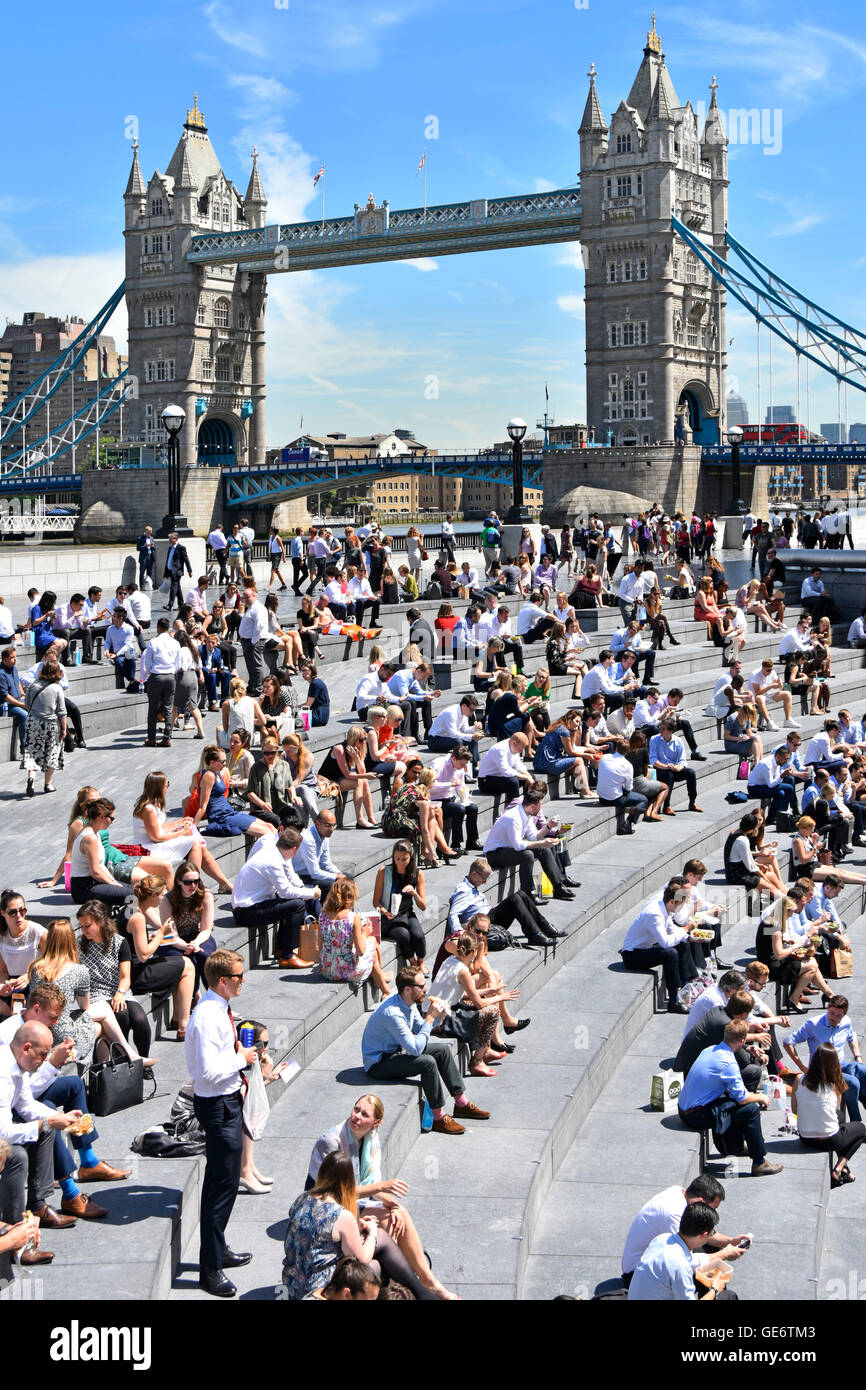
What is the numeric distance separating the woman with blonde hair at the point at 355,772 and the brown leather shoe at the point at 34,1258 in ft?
21.9

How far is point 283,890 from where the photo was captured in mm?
9492

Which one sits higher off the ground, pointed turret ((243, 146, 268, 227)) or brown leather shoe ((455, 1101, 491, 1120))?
pointed turret ((243, 146, 268, 227))

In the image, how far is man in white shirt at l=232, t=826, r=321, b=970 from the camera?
948cm

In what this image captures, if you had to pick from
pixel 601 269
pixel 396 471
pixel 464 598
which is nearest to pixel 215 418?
pixel 396 471

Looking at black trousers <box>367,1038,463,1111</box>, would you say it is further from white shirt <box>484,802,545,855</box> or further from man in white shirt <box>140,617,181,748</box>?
man in white shirt <box>140,617,181,748</box>

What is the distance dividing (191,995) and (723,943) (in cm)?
506

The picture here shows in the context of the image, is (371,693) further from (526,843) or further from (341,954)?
(341,954)

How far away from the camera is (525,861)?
456 inches

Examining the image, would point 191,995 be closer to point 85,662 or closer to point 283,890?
point 283,890

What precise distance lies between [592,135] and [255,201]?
32.7m

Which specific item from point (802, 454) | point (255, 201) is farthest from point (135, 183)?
point (802, 454)

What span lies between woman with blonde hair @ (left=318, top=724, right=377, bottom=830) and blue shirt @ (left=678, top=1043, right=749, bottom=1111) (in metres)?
4.61

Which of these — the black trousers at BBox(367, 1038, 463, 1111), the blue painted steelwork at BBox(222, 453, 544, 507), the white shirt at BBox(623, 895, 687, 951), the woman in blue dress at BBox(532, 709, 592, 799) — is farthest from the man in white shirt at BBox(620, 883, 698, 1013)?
the blue painted steelwork at BBox(222, 453, 544, 507)
